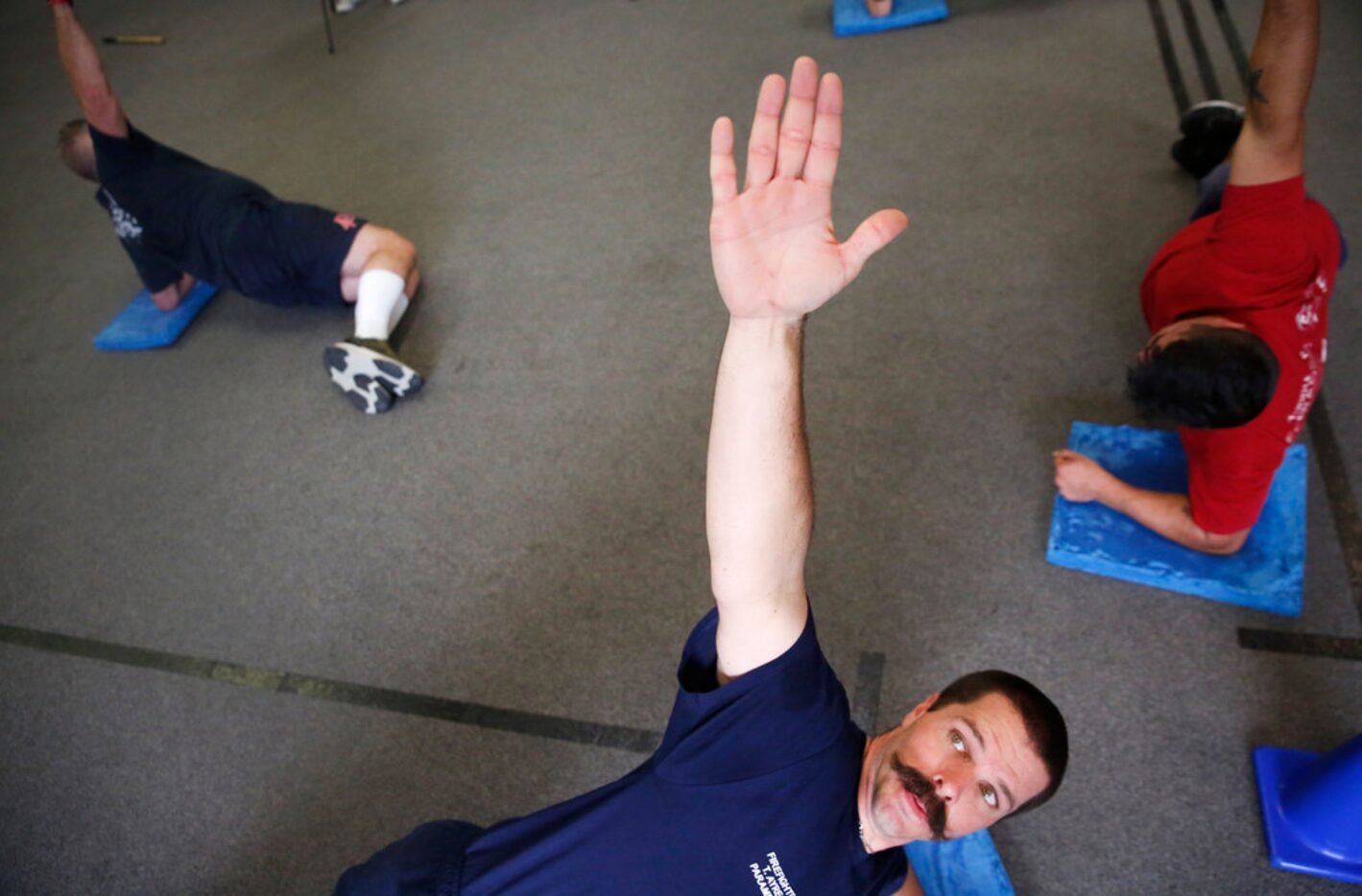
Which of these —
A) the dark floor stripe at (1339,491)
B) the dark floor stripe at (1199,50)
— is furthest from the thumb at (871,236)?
the dark floor stripe at (1199,50)

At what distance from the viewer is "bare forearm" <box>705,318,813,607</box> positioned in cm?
98

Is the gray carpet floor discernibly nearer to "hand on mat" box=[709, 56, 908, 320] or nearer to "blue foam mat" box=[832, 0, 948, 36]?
"blue foam mat" box=[832, 0, 948, 36]

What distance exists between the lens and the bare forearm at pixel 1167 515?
172cm

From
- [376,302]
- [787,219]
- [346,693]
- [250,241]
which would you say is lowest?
[346,693]

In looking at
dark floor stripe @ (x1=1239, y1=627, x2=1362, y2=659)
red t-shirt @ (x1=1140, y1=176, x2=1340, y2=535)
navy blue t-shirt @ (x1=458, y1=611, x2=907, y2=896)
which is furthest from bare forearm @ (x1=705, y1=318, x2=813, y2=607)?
dark floor stripe @ (x1=1239, y1=627, x2=1362, y2=659)

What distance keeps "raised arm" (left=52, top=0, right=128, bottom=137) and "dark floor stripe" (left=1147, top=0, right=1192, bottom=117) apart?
304 centimetres

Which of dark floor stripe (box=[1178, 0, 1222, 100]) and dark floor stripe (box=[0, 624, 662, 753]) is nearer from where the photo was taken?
dark floor stripe (box=[0, 624, 662, 753])

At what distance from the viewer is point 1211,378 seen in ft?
5.03

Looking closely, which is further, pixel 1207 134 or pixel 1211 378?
pixel 1207 134

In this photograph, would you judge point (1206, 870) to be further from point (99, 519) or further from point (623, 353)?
point (99, 519)

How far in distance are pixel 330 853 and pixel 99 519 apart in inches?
45.9

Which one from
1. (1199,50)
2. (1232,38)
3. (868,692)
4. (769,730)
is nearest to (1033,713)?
(769,730)

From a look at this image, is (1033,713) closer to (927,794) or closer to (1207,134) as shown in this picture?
(927,794)

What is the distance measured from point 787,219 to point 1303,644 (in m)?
1.41
